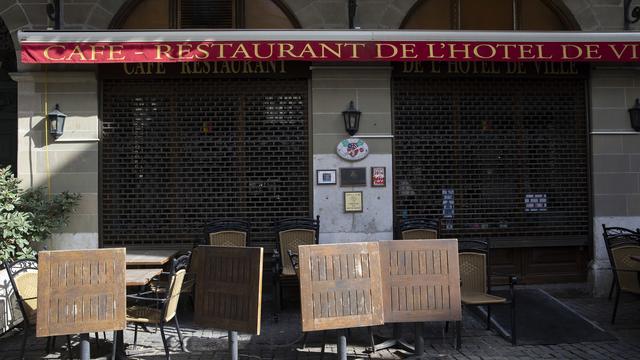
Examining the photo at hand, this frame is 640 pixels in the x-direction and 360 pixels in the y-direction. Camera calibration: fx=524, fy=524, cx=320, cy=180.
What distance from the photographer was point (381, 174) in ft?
26.7

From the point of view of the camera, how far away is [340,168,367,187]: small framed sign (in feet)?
26.5

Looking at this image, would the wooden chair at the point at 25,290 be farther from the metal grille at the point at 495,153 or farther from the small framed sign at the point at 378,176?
the metal grille at the point at 495,153

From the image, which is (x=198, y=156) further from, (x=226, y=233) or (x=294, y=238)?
(x=294, y=238)

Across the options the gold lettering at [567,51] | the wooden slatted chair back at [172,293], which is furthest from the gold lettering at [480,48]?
the wooden slatted chair back at [172,293]

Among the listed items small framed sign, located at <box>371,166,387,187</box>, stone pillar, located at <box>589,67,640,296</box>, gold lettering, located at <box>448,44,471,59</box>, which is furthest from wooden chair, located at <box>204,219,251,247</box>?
stone pillar, located at <box>589,67,640,296</box>

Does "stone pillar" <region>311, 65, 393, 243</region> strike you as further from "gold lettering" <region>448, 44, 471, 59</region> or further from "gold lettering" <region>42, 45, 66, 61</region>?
"gold lettering" <region>42, 45, 66, 61</region>

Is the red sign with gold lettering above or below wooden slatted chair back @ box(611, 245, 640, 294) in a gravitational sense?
above

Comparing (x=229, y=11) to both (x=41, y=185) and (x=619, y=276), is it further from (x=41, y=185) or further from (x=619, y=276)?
(x=619, y=276)

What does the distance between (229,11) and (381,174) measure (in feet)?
11.8

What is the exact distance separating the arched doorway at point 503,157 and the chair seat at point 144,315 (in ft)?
13.7

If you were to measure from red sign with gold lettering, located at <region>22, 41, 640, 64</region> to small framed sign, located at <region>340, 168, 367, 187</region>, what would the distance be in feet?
5.60

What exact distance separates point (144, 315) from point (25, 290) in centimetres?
130

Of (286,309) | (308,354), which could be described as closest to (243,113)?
(286,309)

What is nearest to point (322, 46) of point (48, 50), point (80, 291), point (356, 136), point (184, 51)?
point (356, 136)
